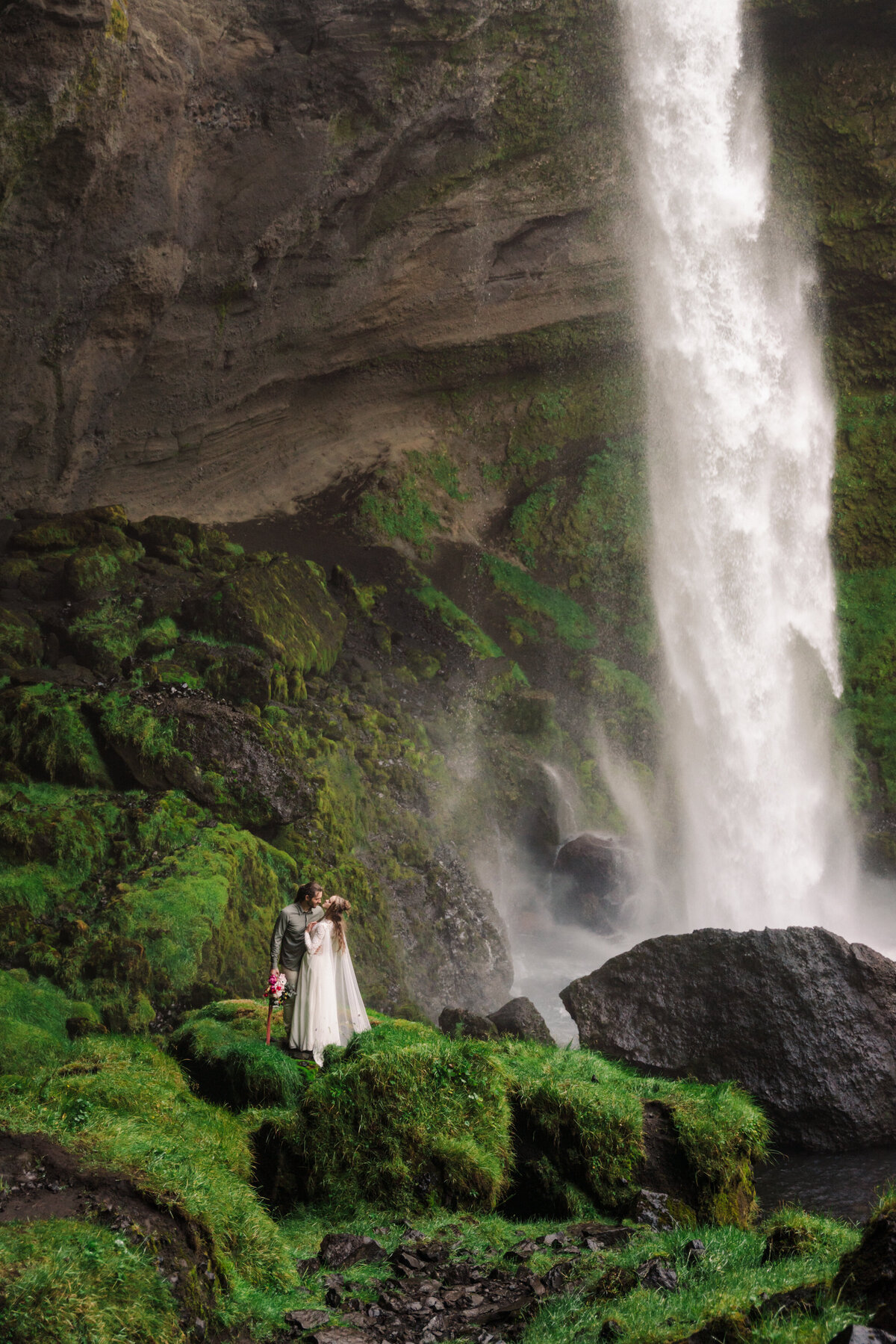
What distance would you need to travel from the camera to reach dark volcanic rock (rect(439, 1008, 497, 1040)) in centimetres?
1052

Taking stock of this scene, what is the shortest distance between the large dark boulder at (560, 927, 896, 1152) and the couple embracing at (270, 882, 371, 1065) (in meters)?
3.55

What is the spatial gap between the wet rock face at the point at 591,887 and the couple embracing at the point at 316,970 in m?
9.52

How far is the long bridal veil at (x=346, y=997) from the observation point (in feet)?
26.8

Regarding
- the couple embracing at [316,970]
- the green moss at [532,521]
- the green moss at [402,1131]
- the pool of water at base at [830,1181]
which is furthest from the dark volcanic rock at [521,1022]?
the green moss at [532,521]

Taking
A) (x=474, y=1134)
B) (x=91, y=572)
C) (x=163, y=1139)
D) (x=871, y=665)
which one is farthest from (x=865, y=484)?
(x=163, y=1139)

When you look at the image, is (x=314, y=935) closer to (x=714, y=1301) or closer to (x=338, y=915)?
(x=338, y=915)

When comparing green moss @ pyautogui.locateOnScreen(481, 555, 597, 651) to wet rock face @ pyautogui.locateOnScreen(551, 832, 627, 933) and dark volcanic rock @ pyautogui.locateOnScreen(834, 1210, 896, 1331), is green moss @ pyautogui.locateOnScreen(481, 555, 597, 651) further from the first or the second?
dark volcanic rock @ pyautogui.locateOnScreen(834, 1210, 896, 1331)

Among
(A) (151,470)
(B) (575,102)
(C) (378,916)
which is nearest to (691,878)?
(C) (378,916)

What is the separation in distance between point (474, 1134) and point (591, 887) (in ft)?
36.2

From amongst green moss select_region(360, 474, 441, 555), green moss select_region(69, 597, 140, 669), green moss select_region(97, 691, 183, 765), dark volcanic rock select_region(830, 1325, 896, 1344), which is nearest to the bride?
green moss select_region(97, 691, 183, 765)

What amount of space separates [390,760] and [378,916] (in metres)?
3.23

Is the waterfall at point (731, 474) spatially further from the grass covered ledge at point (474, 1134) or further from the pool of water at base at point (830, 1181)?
the grass covered ledge at point (474, 1134)

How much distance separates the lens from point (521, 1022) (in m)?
10.8

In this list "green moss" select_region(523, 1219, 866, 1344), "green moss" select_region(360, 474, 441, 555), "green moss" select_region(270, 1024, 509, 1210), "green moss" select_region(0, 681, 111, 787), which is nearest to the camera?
"green moss" select_region(523, 1219, 866, 1344)
